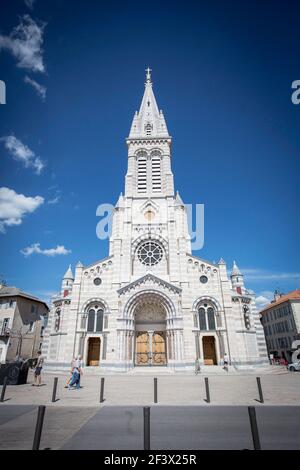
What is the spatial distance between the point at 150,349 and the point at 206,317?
689 centimetres

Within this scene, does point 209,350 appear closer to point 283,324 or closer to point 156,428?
point 283,324

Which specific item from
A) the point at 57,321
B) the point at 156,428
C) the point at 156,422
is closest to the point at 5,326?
the point at 57,321

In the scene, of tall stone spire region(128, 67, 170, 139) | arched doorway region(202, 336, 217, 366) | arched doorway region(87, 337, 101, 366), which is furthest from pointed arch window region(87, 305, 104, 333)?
tall stone spire region(128, 67, 170, 139)

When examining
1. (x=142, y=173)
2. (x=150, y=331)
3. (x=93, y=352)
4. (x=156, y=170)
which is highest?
(x=156, y=170)

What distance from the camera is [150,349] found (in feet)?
87.1

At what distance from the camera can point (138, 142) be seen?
37844mm

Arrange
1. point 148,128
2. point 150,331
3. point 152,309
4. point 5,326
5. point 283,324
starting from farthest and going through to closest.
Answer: point 283,324 → point 148,128 → point 5,326 → point 152,309 → point 150,331

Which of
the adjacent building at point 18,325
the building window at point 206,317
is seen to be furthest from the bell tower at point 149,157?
the adjacent building at point 18,325

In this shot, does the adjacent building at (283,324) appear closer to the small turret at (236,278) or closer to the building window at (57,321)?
the small turret at (236,278)

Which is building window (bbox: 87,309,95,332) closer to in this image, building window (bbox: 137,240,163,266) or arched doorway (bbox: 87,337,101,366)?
arched doorway (bbox: 87,337,101,366)

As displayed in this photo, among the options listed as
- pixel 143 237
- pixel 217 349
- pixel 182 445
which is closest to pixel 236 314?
pixel 217 349

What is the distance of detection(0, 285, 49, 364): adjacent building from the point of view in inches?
1275

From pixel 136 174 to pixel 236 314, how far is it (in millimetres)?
22423

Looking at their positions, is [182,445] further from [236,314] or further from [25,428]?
[236,314]
